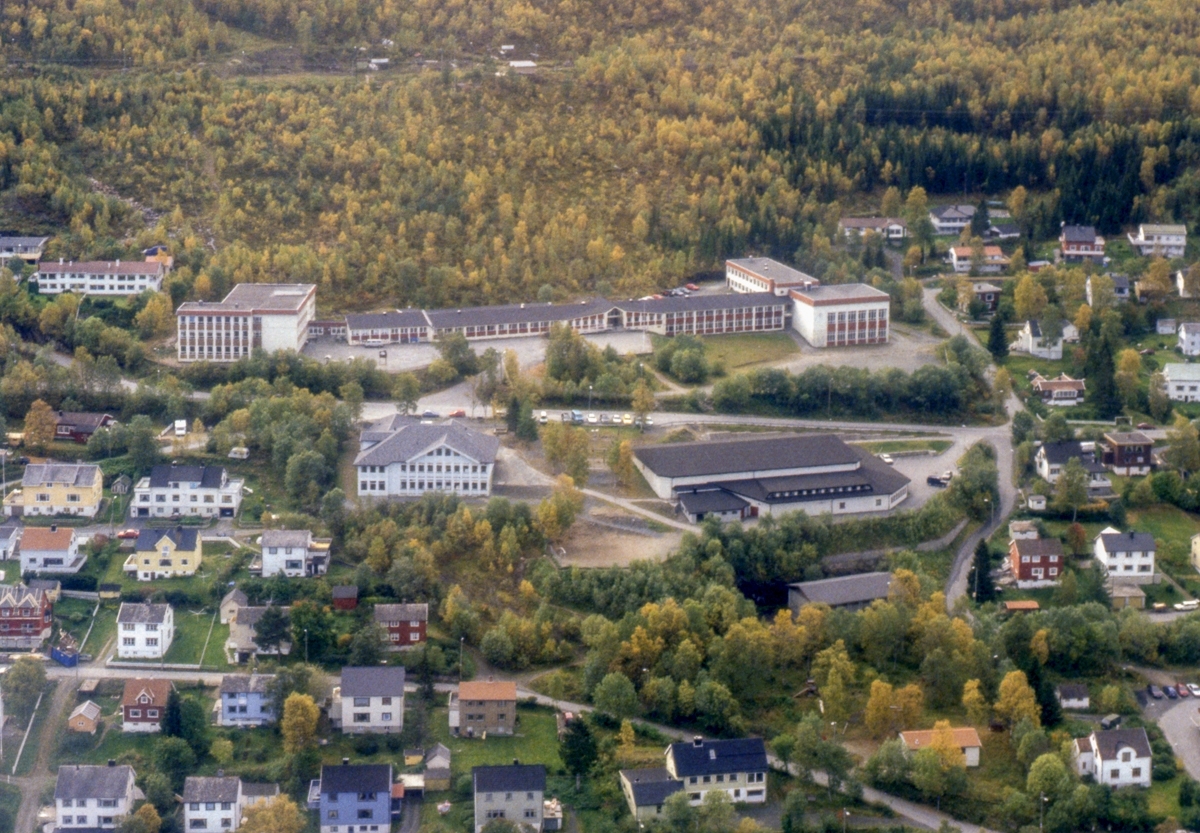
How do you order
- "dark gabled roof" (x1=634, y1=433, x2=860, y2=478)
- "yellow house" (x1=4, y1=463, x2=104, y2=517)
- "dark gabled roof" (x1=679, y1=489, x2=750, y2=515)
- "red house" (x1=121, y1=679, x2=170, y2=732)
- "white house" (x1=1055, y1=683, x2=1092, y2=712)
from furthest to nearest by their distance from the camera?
"dark gabled roof" (x1=634, y1=433, x2=860, y2=478), "dark gabled roof" (x1=679, y1=489, x2=750, y2=515), "yellow house" (x1=4, y1=463, x2=104, y2=517), "white house" (x1=1055, y1=683, x2=1092, y2=712), "red house" (x1=121, y1=679, x2=170, y2=732)

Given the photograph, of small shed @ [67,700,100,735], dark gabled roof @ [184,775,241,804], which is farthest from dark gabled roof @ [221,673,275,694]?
dark gabled roof @ [184,775,241,804]

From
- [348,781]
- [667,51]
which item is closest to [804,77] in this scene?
[667,51]

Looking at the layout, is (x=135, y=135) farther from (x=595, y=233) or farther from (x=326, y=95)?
(x=595, y=233)

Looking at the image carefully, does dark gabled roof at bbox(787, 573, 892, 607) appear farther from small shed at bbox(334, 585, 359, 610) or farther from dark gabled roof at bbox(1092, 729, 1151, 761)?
small shed at bbox(334, 585, 359, 610)

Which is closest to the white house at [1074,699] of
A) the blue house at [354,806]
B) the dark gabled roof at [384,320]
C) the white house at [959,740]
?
the white house at [959,740]

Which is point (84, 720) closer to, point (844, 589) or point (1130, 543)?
point (844, 589)
